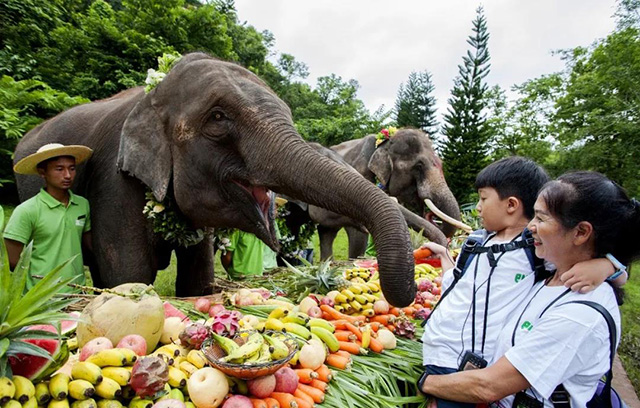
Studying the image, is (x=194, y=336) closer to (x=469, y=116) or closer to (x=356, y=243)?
(x=356, y=243)

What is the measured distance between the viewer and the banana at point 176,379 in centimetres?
187

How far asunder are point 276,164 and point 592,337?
2.00m

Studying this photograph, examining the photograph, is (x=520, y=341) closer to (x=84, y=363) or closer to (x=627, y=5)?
(x=84, y=363)

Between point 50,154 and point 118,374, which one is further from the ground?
point 50,154

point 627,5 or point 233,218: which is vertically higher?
point 627,5

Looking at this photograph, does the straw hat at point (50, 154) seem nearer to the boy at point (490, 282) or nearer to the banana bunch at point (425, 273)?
the boy at point (490, 282)

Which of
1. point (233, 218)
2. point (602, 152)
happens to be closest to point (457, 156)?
point (602, 152)

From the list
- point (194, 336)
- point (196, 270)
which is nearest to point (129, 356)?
point (194, 336)

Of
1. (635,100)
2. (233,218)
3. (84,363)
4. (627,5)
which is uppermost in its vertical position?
(627,5)

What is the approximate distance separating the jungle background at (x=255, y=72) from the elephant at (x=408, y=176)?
3307 millimetres

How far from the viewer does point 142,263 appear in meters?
3.32

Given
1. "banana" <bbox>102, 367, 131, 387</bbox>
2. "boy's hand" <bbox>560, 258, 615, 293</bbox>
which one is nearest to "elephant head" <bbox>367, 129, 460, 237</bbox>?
"boy's hand" <bbox>560, 258, 615, 293</bbox>

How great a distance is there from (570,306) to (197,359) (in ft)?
5.60

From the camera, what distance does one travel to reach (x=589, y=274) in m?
1.82
